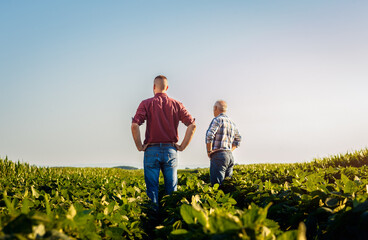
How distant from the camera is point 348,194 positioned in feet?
7.87

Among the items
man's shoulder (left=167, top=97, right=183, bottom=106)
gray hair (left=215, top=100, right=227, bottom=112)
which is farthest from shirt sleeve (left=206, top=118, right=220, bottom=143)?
man's shoulder (left=167, top=97, right=183, bottom=106)

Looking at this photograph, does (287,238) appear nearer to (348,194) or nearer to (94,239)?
(94,239)

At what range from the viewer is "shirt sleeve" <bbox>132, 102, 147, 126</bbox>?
5239 millimetres

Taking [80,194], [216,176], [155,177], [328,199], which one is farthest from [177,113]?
[328,199]

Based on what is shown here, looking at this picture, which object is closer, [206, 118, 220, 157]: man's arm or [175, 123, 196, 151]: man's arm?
[175, 123, 196, 151]: man's arm

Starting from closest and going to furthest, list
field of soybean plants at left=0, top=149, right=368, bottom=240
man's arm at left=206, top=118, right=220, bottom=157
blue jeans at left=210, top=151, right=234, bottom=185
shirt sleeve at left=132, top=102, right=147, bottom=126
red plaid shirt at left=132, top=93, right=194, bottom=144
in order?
field of soybean plants at left=0, top=149, right=368, bottom=240
red plaid shirt at left=132, top=93, right=194, bottom=144
shirt sleeve at left=132, top=102, right=147, bottom=126
blue jeans at left=210, top=151, right=234, bottom=185
man's arm at left=206, top=118, right=220, bottom=157

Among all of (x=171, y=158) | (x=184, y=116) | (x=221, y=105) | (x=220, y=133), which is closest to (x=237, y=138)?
(x=220, y=133)

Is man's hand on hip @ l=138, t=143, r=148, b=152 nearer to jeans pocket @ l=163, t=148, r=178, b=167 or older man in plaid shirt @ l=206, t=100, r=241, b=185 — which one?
Result: jeans pocket @ l=163, t=148, r=178, b=167

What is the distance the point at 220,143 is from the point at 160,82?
215cm

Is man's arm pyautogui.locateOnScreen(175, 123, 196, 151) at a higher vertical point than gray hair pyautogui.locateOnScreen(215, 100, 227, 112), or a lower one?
lower

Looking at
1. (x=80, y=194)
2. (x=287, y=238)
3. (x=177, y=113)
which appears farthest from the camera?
(x=177, y=113)

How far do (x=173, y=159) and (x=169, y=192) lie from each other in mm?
628

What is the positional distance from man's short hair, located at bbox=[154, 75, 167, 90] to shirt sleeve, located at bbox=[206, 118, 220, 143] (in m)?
1.72

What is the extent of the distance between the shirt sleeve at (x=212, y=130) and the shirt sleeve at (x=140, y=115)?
182cm
